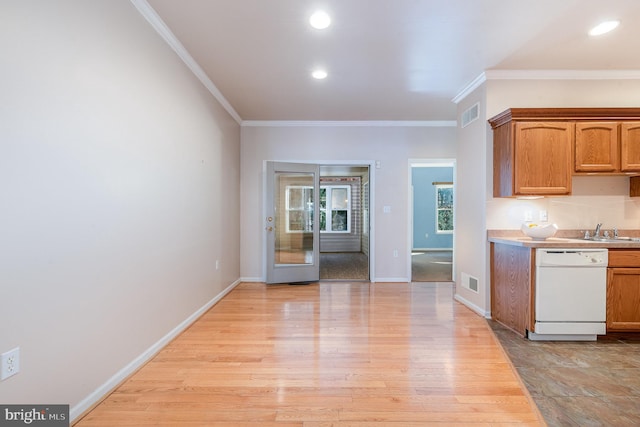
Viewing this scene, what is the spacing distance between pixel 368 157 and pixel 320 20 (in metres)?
2.86

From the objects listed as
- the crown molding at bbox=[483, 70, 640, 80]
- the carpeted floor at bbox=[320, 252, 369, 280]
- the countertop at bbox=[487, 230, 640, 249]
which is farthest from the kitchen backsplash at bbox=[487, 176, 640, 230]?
the carpeted floor at bbox=[320, 252, 369, 280]

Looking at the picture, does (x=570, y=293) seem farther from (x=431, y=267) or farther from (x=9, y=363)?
(x=9, y=363)

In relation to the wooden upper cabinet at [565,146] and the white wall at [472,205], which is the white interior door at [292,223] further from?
the wooden upper cabinet at [565,146]

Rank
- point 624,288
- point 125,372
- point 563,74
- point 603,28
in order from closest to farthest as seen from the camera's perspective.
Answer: point 125,372 → point 603,28 → point 624,288 → point 563,74

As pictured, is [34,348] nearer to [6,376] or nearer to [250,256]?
[6,376]

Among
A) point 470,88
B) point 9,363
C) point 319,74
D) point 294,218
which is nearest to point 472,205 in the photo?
point 470,88

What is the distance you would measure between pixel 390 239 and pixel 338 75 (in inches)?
110

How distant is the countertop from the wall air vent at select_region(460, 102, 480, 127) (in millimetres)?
1392

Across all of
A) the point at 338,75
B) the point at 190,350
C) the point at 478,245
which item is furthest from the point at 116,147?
the point at 478,245

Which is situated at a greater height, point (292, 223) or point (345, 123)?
point (345, 123)

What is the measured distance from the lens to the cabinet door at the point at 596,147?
2955 millimetres

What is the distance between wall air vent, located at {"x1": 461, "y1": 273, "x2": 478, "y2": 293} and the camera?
11.6 ft

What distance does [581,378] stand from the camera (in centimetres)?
211

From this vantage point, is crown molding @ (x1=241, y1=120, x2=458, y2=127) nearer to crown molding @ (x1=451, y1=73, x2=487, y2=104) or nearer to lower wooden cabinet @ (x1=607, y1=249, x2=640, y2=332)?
crown molding @ (x1=451, y1=73, x2=487, y2=104)
